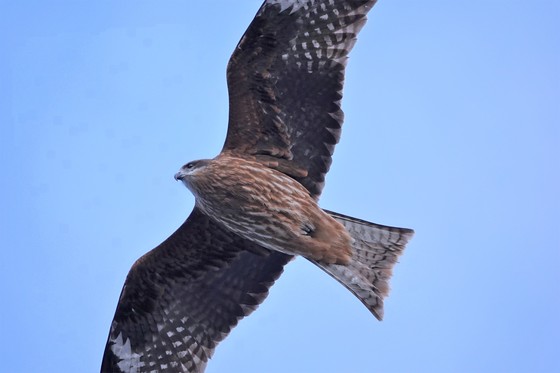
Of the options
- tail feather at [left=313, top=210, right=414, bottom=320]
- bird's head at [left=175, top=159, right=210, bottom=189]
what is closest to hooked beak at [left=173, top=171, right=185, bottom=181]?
bird's head at [left=175, top=159, right=210, bottom=189]

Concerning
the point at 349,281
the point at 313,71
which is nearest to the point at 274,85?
the point at 313,71

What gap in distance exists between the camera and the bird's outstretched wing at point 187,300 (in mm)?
11930

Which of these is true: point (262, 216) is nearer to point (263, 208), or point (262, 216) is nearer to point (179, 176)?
point (263, 208)

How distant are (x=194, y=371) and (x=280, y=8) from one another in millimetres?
4325

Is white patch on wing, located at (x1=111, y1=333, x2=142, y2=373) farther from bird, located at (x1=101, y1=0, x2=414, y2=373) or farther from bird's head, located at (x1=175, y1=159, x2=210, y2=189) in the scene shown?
bird's head, located at (x1=175, y1=159, x2=210, y2=189)

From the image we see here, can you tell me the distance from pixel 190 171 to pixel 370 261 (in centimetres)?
224

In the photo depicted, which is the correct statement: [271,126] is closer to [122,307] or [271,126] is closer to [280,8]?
[280,8]

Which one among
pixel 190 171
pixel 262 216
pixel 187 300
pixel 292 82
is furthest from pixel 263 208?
pixel 187 300

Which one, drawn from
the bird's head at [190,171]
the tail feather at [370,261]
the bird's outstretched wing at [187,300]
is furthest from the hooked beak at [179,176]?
the tail feather at [370,261]

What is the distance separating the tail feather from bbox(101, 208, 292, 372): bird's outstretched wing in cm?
88

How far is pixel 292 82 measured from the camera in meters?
11.2

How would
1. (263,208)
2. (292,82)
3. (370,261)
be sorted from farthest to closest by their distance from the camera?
(370,261) < (292,82) < (263,208)

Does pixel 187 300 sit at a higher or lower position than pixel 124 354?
higher

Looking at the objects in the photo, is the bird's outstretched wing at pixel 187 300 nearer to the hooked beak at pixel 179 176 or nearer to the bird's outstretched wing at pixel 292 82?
the hooked beak at pixel 179 176
